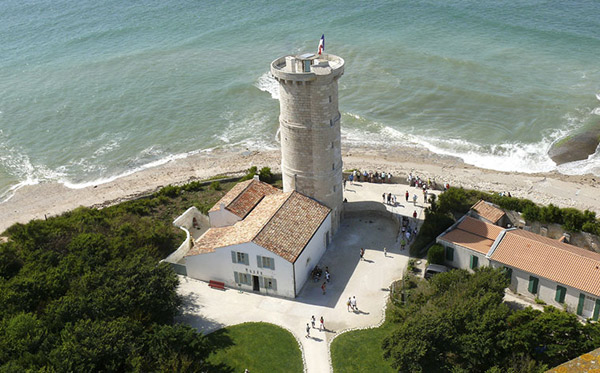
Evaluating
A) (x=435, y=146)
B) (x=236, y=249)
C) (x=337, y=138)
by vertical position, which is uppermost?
(x=337, y=138)

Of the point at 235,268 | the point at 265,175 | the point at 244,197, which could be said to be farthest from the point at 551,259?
the point at 265,175

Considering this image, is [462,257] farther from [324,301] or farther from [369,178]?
[369,178]

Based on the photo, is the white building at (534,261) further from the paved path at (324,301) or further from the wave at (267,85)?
the wave at (267,85)

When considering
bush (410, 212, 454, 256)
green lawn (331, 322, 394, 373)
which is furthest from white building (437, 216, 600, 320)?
green lawn (331, 322, 394, 373)

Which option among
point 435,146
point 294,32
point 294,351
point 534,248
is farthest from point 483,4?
point 294,351

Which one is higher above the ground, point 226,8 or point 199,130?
point 226,8

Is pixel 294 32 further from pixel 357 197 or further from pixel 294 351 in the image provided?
pixel 294 351
